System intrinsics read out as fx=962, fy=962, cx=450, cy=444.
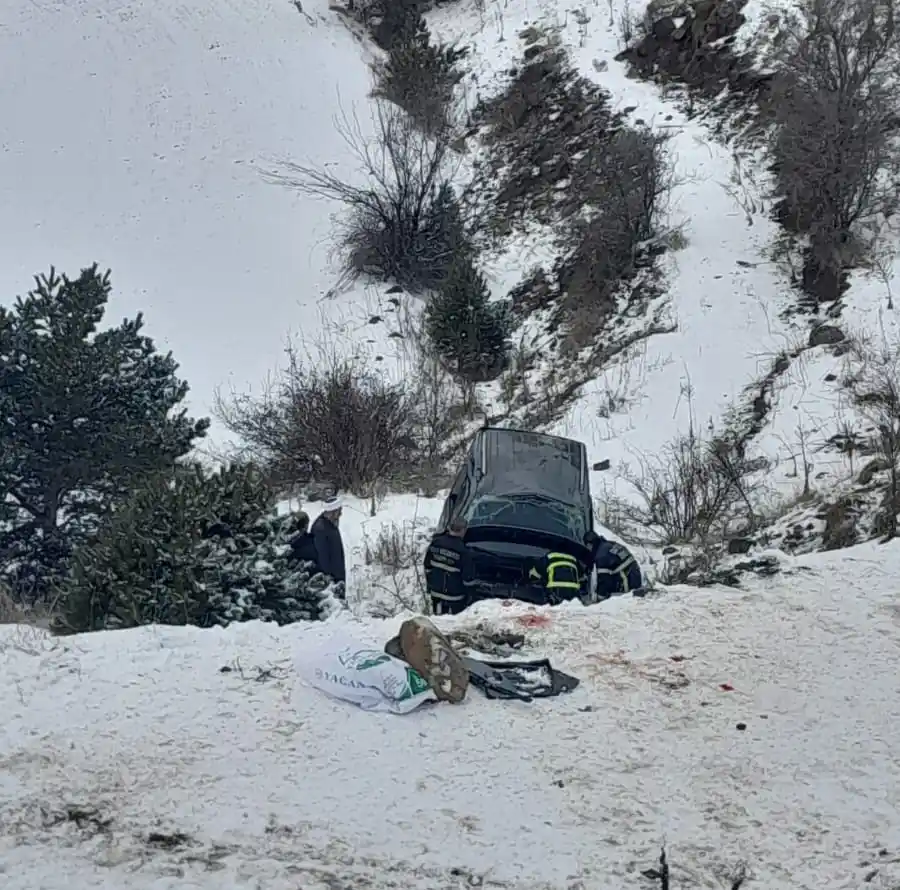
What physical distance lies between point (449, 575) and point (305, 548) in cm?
146

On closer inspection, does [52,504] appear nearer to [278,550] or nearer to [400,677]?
[278,550]

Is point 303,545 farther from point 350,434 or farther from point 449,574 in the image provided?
point 350,434

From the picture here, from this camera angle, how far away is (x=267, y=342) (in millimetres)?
17094

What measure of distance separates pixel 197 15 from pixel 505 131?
9.69 meters

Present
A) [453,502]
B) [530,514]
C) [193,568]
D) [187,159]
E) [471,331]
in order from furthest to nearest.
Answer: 1. [187,159]
2. [471,331]
3. [453,502]
4. [530,514]
5. [193,568]

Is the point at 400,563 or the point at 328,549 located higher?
the point at 400,563

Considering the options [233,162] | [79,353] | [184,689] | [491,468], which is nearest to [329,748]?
[184,689]

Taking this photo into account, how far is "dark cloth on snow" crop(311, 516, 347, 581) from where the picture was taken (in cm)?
731

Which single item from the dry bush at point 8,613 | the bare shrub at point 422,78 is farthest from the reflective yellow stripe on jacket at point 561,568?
the bare shrub at point 422,78

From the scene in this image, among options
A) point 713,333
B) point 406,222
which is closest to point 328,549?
point 713,333

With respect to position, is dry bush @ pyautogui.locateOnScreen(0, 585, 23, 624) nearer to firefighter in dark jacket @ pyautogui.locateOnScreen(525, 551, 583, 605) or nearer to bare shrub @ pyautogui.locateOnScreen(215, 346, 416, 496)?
firefighter in dark jacket @ pyautogui.locateOnScreen(525, 551, 583, 605)

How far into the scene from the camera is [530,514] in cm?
666

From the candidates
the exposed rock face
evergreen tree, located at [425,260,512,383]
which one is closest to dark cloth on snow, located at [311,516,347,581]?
evergreen tree, located at [425,260,512,383]

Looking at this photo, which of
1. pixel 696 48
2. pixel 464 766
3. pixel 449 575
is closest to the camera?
pixel 464 766
